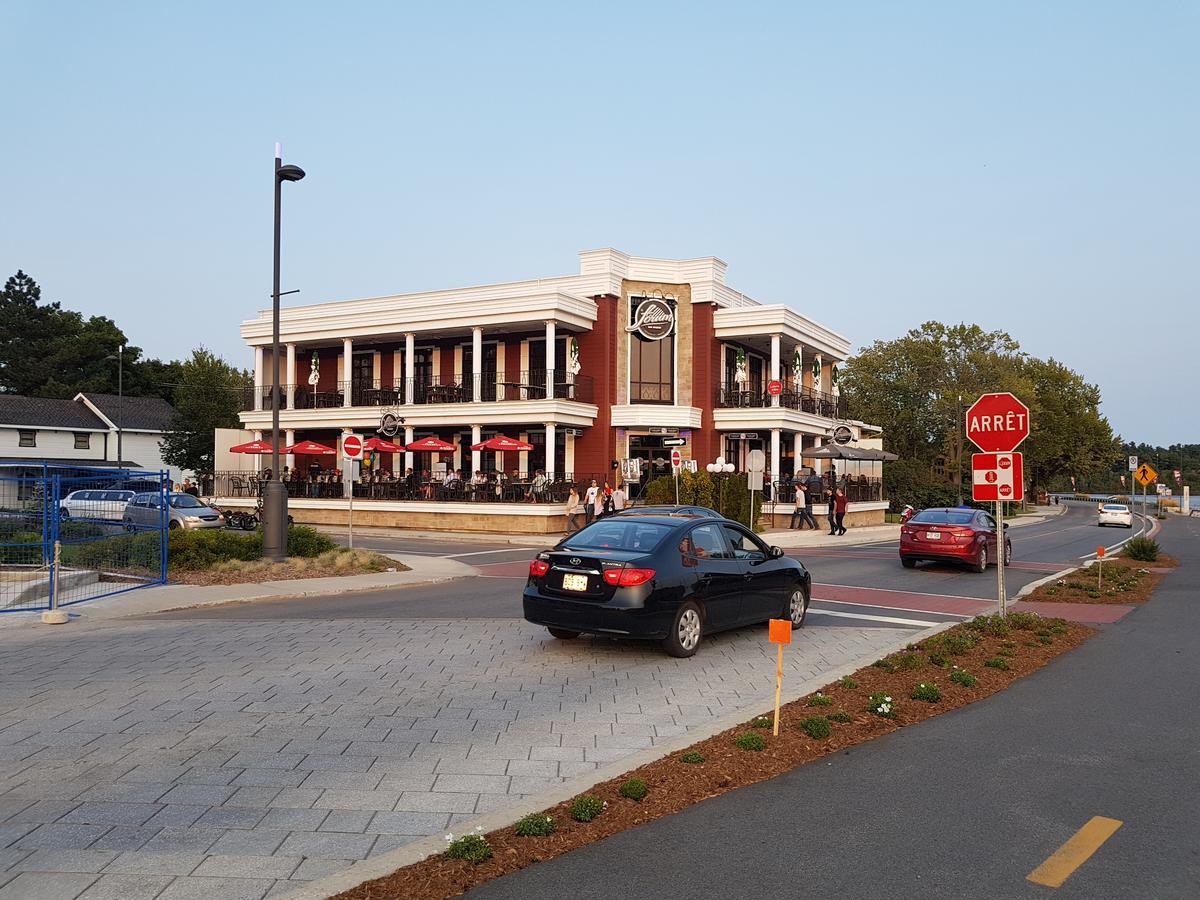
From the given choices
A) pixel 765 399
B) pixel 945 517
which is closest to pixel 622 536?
pixel 945 517

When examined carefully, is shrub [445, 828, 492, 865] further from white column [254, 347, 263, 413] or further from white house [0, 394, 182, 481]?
white house [0, 394, 182, 481]

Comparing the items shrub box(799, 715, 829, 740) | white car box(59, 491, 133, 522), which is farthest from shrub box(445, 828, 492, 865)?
white car box(59, 491, 133, 522)

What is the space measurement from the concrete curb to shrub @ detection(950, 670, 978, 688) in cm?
151

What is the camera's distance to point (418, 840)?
15.5 ft

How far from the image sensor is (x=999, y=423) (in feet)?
38.1

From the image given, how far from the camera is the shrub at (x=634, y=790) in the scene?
5.41 meters

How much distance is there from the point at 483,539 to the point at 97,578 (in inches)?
622

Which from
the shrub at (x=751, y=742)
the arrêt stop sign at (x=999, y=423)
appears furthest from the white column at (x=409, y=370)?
the shrub at (x=751, y=742)

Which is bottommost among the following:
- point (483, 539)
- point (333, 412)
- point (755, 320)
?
point (483, 539)

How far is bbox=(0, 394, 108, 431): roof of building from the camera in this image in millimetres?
54906

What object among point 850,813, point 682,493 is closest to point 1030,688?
point 850,813

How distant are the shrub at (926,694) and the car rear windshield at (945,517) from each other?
1311cm

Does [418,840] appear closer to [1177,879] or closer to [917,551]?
[1177,879]

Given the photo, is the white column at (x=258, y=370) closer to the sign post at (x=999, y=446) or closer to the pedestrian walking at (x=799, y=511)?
the pedestrian walking at (x=799, y=511)
